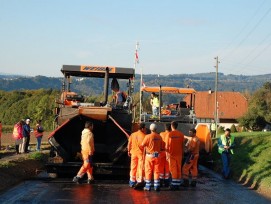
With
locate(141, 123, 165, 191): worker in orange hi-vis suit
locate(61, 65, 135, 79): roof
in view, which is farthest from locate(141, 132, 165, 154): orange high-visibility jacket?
locate(61, 65, 135, 79): roof

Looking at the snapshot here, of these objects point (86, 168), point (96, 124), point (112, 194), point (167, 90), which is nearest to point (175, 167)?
point (112, 194)

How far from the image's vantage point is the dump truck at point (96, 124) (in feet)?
48.8

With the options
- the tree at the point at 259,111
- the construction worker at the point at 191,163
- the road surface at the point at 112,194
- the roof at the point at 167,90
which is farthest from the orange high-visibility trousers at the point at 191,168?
the tree at the point at 259,111

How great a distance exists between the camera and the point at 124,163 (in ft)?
50.5

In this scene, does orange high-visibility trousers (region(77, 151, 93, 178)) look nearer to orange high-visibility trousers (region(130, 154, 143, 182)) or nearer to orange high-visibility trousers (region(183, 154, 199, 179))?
orange high-visibility trousers (region(130, 154, 143, 182))

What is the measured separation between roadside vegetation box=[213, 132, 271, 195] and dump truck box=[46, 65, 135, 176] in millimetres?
3743

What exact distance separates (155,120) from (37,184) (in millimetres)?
7252

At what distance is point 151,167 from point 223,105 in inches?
2934

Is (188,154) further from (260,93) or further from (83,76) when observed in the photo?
(260,93)

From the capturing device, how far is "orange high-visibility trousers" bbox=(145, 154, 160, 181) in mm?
13000

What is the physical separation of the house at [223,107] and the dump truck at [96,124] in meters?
65.7

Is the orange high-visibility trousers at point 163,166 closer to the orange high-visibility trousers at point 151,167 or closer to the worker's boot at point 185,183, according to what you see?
the orange high-visibility trousers at point 151,167

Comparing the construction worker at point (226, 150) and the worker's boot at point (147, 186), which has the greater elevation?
the construction worker at point (226, 150)

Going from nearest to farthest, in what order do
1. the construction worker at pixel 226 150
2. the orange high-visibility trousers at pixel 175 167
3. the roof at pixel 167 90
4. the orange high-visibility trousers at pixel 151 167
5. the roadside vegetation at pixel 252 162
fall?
1. the orange high-visibility trousers at pixel 151 167
2. the orange high-visibility trousers at pixel 175 167
3. the roadside vegetation at pixel 252 162
4. the construction worker at pixel 226 150
5. the roof at pixel 167 90
